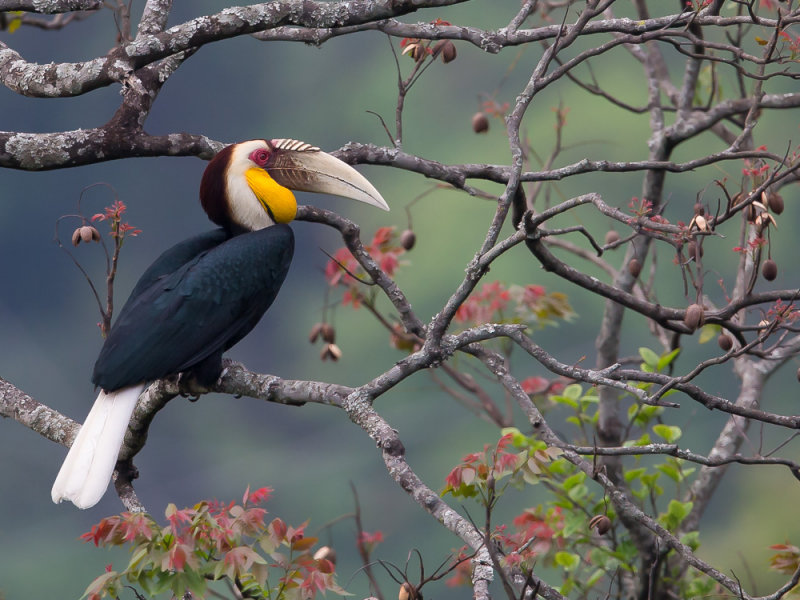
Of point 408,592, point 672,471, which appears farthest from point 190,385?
point 672,471

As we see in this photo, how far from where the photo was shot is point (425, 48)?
2820 millimetres

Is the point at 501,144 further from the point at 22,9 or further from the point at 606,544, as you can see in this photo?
the point at 22,9

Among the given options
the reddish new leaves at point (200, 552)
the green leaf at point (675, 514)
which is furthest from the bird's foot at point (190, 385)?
the green leaf at point (675, 514)

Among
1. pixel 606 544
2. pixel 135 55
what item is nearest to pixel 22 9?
pixel 135 55

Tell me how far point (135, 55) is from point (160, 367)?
2.44 feet

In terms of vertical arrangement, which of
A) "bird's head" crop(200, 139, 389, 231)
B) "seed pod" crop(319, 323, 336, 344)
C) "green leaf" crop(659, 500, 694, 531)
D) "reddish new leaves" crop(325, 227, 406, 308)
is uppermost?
"reddish new leaves" crop(325, 227, 406, 308)

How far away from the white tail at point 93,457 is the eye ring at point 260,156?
2.89ft

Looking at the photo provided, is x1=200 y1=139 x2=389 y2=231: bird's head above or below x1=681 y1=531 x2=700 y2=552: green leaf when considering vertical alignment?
above


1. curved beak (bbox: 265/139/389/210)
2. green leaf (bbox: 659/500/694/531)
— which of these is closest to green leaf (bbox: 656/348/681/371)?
green leaf (bbox: 659/500/694/531)

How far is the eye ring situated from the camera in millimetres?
2865

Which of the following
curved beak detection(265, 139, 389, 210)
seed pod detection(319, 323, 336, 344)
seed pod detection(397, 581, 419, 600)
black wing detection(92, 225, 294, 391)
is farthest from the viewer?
seed pod detection(319, 323, 336, 344)

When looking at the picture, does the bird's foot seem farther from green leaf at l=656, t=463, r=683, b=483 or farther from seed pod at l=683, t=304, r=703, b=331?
green leaf at l=656, t=463, r=683, b=483

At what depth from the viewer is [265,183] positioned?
9.32 feet

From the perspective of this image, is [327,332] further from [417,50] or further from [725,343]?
[725,343]
